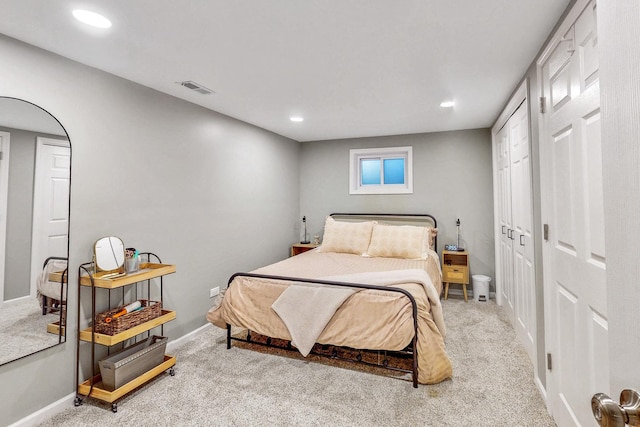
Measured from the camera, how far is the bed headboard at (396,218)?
15.0 feet

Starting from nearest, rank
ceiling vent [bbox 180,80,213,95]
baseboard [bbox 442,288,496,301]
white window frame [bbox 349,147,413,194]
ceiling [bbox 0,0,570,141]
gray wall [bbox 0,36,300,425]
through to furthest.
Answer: ceiling [bbox 0,0,570,141] → gray wall [bbox 0,36,300,425] → ceiling vent [bbox 180,80,213,95] → baseboard [bbox 442,288,496,301] → white window frame [bbox 349,147,413,194]

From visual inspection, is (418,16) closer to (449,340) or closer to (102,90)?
(102,90)

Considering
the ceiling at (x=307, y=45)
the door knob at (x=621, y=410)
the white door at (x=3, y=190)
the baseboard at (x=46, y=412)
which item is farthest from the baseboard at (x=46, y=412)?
the door knob at (x=621, y=410)

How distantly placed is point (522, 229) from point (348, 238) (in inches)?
79.9

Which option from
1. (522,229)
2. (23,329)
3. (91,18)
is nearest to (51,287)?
(23,329)

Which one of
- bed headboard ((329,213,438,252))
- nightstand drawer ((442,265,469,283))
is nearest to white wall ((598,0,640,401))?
nightstand drawer ((442,265,469,283))

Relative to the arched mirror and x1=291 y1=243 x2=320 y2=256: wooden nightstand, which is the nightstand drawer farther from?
the arched mirror

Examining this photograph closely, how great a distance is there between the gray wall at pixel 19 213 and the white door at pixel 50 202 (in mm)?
27

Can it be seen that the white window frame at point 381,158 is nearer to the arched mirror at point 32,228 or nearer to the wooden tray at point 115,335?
the wooden tray at point 115,335

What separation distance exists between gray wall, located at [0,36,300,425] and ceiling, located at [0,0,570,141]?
18cm

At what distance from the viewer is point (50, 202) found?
82.6 inches

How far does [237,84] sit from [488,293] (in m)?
3.91

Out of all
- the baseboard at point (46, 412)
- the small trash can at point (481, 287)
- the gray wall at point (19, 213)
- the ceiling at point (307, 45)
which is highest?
the ceiling at point (307, 45)

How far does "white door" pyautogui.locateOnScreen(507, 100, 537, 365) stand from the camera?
2.55 metres
